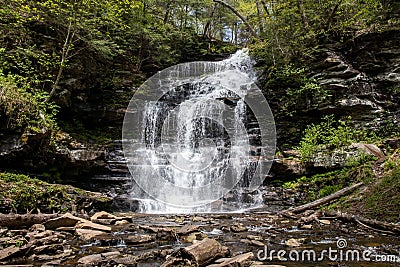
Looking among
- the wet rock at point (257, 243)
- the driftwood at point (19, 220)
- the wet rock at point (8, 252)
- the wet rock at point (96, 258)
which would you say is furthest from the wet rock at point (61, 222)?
the wet rock at point (257, 243)

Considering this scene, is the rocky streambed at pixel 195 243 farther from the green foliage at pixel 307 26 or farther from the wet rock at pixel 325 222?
the green foliage at pixel 307 26

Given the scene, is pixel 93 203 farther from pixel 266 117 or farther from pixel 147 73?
pixel 147 73

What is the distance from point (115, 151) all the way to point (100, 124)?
8.04ft

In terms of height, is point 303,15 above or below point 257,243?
above

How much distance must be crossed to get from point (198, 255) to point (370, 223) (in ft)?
12.6

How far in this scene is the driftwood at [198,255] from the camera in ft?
10.0

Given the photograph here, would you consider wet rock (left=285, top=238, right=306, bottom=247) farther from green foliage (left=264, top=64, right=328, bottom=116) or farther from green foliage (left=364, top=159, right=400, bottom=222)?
green foliage (left=264, top=64, right=328, bottom=116)

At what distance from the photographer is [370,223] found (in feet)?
17.0

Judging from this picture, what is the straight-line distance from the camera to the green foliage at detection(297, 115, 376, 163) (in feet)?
32.6

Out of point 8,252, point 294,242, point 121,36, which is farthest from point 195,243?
point 121,36

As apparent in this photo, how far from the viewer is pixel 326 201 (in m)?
7.27

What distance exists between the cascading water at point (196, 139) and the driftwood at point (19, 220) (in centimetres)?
475

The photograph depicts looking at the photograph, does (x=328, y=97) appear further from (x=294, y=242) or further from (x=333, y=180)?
(x=294, y=242)

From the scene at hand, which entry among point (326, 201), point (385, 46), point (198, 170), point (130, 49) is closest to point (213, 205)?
point (198, 170)
